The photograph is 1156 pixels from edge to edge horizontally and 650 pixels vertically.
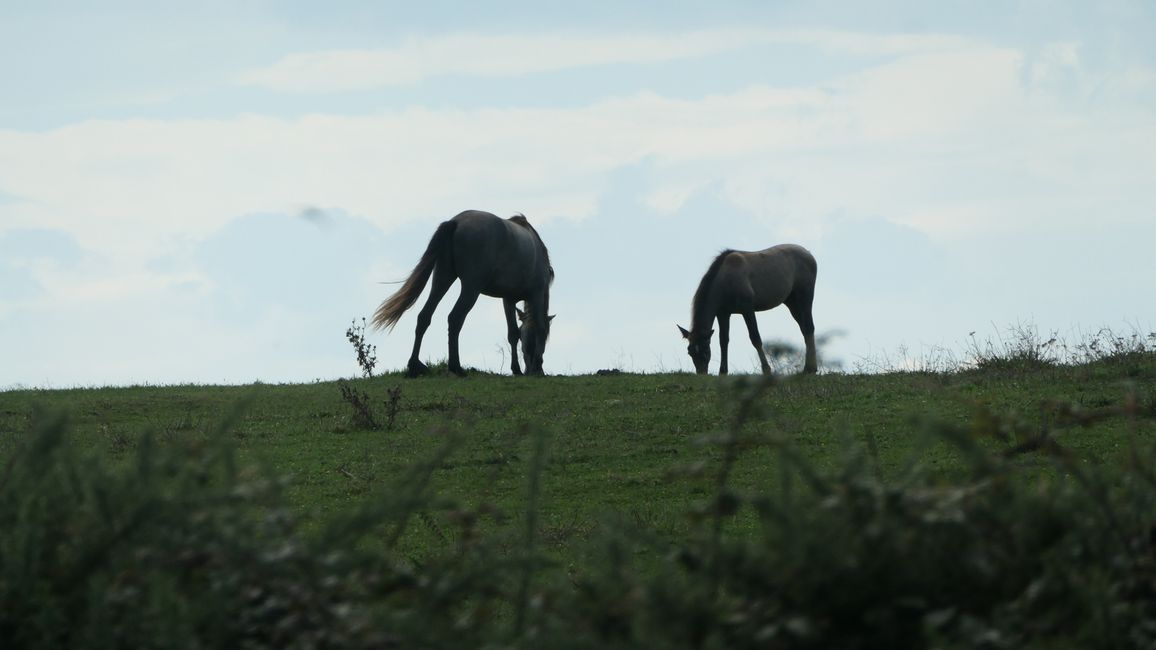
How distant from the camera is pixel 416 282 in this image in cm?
1764

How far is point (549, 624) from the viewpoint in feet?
9.68

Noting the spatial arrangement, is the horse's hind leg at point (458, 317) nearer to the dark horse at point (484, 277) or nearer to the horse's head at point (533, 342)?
the dark horse at point (484, 277)

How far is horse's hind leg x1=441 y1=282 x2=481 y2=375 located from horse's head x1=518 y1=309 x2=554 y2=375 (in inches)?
36.9

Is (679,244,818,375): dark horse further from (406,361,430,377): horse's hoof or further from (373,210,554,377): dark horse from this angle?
(406,361,430,377): horse's hoof

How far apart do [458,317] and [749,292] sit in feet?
16.8

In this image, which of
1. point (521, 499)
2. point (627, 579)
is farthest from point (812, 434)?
point (627, 579)

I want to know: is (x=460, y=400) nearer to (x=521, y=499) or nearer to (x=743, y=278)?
(x=521, y=499)

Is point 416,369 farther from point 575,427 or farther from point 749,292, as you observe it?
point 749,292

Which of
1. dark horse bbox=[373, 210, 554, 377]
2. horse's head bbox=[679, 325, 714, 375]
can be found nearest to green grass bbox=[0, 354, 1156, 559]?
dark horse bbox=[373, 210, 554, 377]

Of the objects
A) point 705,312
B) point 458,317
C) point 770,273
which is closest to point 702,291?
point 705,312

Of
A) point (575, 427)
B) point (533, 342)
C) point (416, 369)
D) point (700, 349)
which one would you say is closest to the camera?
point (575, 427)

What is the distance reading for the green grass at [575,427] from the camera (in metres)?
9.78

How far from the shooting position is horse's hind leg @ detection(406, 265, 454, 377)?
1745 centimetres

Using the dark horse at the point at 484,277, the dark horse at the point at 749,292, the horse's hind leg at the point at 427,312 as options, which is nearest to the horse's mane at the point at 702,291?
the dark horse at the point at 749,292
